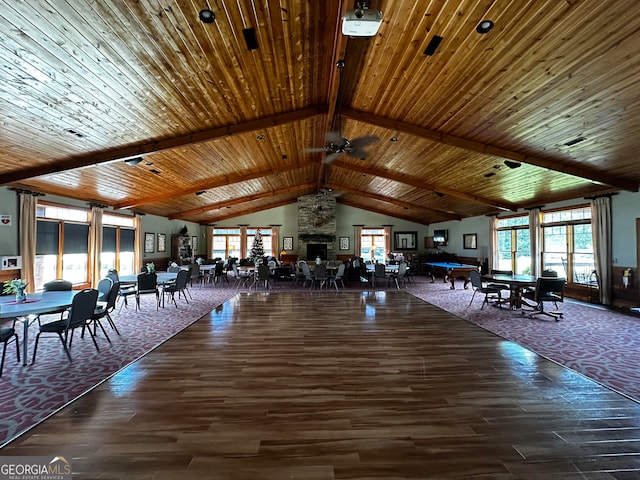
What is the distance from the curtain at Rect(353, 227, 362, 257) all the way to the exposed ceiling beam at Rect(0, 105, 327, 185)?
9803mm

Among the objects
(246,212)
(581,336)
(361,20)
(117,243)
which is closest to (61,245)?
(117,243)

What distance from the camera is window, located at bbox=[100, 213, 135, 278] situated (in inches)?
346

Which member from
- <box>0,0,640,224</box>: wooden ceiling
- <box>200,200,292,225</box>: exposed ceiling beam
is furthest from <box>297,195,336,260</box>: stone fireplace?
<box>0,0,640,224</box>: wooden ceiling

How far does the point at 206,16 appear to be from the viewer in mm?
2756

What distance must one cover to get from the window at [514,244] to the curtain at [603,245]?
248 centimetres

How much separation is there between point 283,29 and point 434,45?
1719 mm

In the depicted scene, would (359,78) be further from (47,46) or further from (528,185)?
(528,185)

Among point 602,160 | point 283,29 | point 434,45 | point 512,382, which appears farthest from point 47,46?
point 602,160

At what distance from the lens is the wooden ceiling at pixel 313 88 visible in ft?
8.96

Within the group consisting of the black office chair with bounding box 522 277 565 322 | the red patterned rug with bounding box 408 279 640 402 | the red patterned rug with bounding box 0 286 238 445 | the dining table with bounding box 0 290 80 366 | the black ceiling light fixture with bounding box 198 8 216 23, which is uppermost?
the black ceiling light fixture with bounding box 198 8 216 23

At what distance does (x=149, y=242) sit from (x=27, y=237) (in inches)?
186

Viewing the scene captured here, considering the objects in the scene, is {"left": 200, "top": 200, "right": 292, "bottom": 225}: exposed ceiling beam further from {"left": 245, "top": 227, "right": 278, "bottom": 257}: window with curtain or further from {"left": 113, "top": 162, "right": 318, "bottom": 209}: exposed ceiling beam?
{"left": 113, "top": 162, "right": 318, "bottom": 209}: exposed ceiling beam

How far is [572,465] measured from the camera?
5.99 feet

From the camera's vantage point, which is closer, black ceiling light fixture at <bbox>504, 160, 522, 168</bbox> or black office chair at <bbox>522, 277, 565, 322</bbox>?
black office chair at <bbox>522, 277, 565, 322</bbox>
